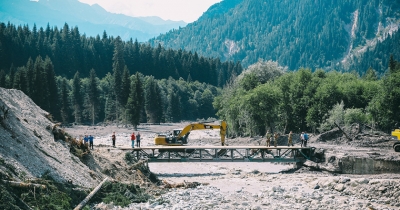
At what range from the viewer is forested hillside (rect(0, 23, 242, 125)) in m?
81.9

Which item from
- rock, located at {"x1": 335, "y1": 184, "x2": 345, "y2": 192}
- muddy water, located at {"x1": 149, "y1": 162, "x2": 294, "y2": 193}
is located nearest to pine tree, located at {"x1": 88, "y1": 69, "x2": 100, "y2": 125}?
muddy water, located at {"x1": 149, "y1": 162, "x2": 294, "y2": 193}

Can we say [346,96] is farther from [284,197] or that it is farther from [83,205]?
[83,205]

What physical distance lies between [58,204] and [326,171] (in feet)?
A: 78.7

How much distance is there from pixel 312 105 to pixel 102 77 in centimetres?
10574

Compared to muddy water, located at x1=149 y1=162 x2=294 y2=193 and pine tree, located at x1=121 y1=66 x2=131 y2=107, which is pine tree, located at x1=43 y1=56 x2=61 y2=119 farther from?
muddy water, located at x1=149 y1=162 x2=294 y2=193

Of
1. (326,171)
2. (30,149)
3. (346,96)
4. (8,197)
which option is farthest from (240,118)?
(8,197)

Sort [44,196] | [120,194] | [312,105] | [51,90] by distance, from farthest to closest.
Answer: [51,90]
[312,105]
[120,194]
[44,196]

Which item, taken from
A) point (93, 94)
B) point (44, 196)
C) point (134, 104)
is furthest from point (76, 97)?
point (44, 196)

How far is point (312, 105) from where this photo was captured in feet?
183

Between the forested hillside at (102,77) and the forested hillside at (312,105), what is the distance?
68.9 feet

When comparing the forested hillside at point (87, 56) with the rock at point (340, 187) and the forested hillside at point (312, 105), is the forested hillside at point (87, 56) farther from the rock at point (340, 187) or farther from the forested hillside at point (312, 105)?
the rock at point (340, 187)

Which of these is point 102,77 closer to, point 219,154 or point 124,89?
point 124,89

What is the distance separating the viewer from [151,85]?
107m

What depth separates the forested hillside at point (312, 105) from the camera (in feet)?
164
